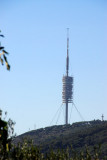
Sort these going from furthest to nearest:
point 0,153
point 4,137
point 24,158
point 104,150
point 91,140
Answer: point 91,140
point 104,150
point 24,158
point 0,153
point 4,137

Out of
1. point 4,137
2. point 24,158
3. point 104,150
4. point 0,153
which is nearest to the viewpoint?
point 4,137

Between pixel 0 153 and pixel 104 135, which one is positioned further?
pixel 104 135

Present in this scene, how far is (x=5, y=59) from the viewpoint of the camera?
10.1m

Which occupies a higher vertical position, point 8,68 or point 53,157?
point 8,68

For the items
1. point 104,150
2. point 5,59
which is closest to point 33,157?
point 5,59

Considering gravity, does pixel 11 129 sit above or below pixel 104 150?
above

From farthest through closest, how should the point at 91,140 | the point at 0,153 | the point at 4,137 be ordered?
the point at 91,140 < the point at 0,153 < the point at 4,137

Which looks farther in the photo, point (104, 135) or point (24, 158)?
point (104, 135)

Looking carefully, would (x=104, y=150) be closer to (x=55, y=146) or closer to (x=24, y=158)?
(x=55, y=146)

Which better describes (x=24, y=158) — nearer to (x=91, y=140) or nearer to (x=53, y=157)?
(x=53, y=157)

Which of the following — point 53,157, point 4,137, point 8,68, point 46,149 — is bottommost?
point 46,149

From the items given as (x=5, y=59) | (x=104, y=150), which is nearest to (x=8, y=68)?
(x=5, y=59)

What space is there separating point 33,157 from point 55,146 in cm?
16317

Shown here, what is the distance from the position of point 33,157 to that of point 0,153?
253cm
